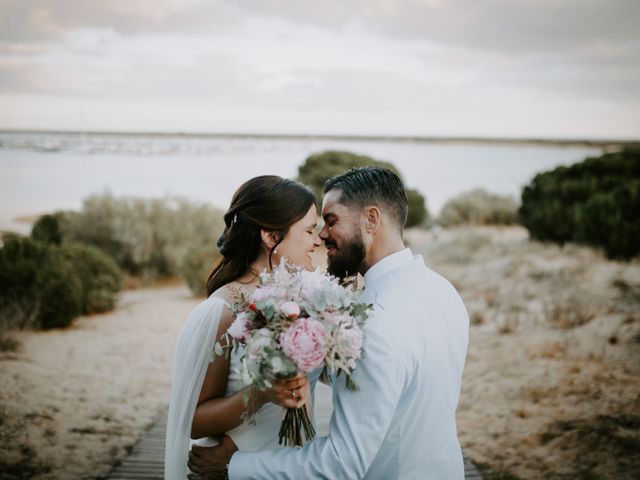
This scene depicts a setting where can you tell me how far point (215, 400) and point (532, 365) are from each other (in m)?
6.18

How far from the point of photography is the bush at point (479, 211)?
76.4 ft

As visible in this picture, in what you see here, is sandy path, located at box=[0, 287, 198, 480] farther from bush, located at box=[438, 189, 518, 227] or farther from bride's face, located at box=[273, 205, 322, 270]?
bush, located at box=[438, 189, 518, 227]

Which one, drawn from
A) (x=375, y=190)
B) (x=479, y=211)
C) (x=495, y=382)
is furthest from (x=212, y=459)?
(x=479, y=211)

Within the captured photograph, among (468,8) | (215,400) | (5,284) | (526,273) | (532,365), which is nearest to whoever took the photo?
(215,400)

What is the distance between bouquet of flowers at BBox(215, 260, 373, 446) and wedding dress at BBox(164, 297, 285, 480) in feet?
1.83

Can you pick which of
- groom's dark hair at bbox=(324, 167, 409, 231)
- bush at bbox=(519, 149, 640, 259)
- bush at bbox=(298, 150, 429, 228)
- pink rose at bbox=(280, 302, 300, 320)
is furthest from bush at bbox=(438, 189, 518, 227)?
pink rose at bbox=(280, 302, 300, 320)

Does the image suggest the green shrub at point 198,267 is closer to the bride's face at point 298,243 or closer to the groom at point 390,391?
the bride's face at point 298,243

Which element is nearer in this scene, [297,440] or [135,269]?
[297,440]

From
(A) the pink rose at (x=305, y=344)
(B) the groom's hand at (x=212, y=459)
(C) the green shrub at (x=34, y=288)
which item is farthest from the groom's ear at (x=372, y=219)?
(C) the green shrub at (x=34, y=288)

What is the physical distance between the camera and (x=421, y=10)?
2223cm

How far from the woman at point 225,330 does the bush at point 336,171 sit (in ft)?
58.3

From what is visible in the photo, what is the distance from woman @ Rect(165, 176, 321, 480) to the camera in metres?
2.48

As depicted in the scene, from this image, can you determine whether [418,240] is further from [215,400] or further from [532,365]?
[215,400]

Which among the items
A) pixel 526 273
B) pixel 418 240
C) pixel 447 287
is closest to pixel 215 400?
pixel 447 287
